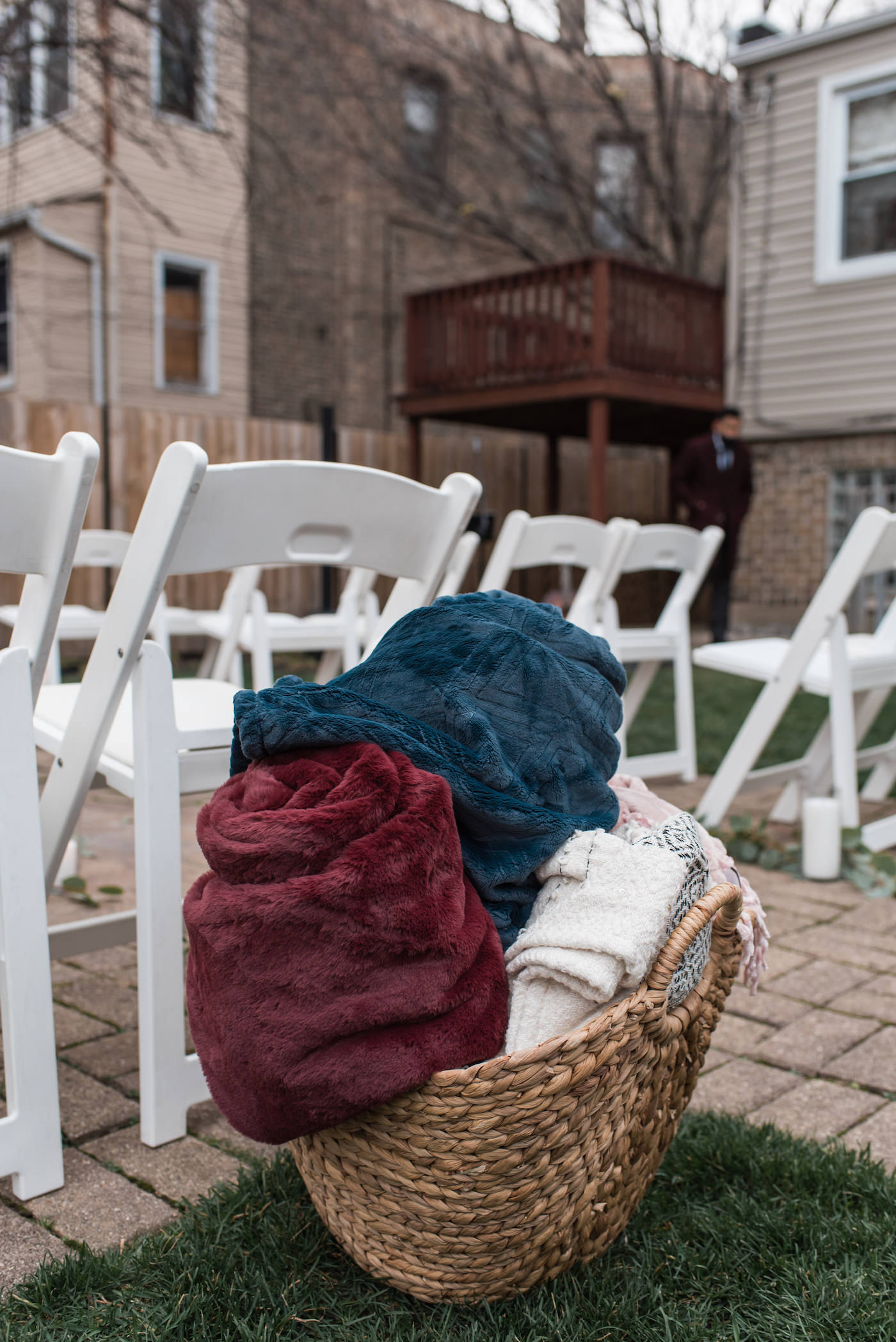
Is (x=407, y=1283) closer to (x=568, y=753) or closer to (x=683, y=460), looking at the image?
(x=568, y=753)

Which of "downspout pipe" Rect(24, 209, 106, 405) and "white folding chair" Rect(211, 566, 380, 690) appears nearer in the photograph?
"white folding chair" Rect(211, 566, 380, 690)

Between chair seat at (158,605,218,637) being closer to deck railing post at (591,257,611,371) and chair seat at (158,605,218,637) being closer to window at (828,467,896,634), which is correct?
deck railing post at (591,257,611,371)

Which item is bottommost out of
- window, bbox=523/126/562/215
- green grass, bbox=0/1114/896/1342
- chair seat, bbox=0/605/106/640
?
green grass, bbox=0/1114/896/1342

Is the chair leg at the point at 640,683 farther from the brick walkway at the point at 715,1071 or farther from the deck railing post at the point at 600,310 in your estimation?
the deck railing post at the point at 600,310

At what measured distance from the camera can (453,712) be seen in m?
1.39

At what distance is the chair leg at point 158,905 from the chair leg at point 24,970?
6.3 inches

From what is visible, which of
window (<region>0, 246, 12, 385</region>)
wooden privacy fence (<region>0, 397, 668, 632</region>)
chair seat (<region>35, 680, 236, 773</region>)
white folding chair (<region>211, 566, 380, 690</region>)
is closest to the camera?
chair seat (<region>35, 680, 236, 773</region>)

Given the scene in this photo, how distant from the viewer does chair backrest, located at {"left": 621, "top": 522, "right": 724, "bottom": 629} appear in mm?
4176

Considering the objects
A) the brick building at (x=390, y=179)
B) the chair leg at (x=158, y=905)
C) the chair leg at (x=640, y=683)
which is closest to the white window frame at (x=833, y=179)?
the brick building at (x=390, y=179)

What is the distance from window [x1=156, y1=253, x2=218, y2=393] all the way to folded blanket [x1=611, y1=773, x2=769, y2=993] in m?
12.5

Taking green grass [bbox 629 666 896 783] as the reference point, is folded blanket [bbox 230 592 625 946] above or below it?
above

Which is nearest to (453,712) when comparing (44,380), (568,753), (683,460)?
(568,753)

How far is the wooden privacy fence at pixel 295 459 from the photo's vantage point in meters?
8.73

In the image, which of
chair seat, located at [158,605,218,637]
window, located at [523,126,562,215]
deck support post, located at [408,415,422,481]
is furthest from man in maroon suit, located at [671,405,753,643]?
window, located at [523,126,562,215]
